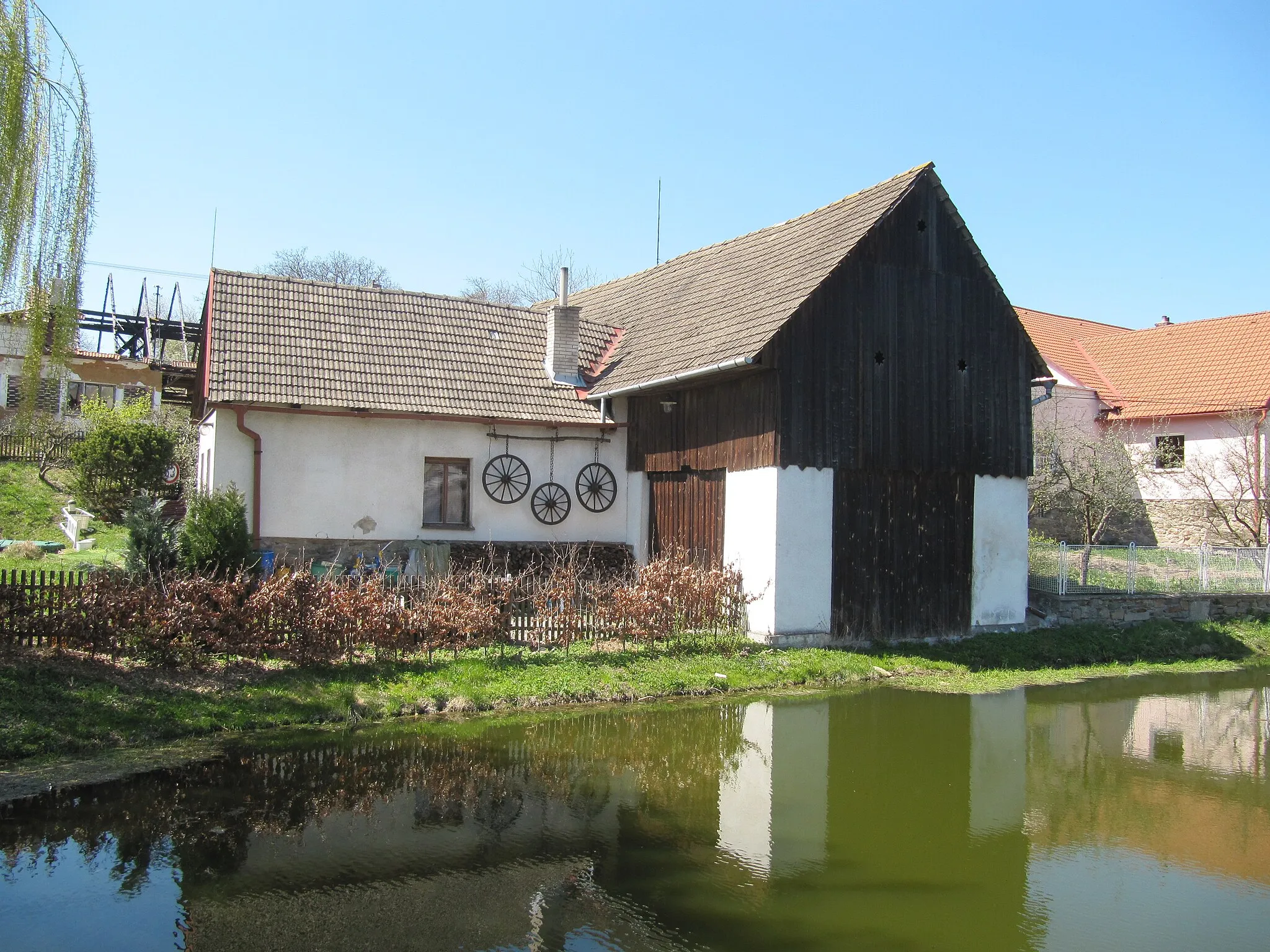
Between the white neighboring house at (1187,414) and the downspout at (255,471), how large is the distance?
18056mm

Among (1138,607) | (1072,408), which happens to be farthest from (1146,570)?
(1072,408)

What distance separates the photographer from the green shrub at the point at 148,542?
12.9 m

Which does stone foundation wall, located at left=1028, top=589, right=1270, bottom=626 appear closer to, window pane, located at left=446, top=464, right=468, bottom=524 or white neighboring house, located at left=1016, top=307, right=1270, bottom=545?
white neighboring house, located at left=1016, top=307, right=1270, bottom=545

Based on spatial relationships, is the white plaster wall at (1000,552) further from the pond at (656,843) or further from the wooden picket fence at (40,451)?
the wooden picket fence at (40,451)

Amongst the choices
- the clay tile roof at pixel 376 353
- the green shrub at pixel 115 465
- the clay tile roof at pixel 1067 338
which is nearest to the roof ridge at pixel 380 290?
the clay tile roof at pixel 376 353

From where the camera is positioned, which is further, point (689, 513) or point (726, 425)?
point (689, 513)

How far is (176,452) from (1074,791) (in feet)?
80.9

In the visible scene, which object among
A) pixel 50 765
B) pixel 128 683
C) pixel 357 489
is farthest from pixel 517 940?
pixel 357 489

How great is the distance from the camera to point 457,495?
56.5 ft

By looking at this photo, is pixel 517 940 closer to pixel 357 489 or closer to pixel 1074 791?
pixel 1074 791

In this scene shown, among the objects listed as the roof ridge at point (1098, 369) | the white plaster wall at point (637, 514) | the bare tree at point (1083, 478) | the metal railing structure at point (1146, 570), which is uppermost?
the roof ridge at point (1098, 369)

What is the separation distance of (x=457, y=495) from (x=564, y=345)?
3.62m

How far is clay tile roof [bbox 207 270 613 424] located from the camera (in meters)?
16.0

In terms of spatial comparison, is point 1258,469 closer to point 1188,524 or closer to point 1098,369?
point 1188,524
